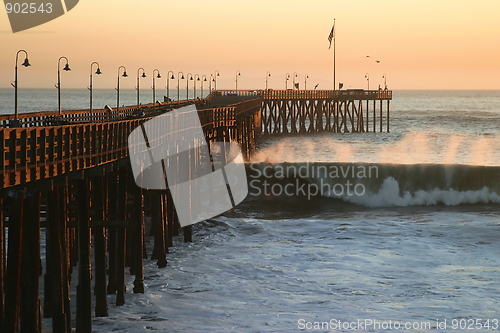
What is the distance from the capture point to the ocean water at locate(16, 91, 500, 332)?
18734mm

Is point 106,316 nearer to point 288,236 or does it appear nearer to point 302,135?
point 288,236

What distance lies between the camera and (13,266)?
47.2ft

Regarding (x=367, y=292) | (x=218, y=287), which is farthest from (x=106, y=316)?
(x=367, y=292)

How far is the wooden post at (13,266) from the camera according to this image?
14.3m

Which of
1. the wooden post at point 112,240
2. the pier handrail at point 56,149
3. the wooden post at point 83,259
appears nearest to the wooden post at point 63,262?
the wooden post at point 83,259

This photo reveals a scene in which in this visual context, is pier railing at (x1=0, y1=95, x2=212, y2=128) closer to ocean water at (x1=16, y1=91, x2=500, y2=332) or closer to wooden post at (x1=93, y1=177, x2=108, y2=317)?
ocean water at (x1=16, y1=91, x2=500, y2=332)

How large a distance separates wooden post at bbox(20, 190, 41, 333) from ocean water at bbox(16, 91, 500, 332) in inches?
114

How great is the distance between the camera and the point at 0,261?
47.2 feet

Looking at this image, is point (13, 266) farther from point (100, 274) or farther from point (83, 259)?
point (100, 274)

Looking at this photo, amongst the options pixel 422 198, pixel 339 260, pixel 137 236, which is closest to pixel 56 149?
pixel 137 236

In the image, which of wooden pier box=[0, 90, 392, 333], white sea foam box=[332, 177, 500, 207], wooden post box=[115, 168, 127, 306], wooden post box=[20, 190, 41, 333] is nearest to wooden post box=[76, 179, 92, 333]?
wooden pier box=[0, 90, 392, 333]

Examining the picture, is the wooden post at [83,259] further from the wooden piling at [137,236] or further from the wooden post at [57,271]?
the wooden piling at [137,236]

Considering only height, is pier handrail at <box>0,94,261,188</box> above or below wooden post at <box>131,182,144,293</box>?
above

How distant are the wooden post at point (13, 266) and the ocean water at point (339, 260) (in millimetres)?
3458
